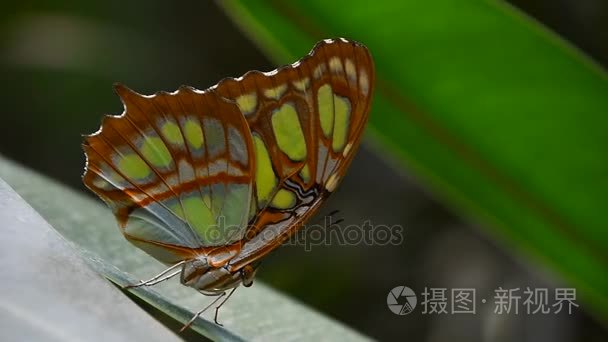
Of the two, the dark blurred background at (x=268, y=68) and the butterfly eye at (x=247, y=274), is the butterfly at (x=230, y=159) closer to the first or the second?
the butterfly eye at (x=247, y=274)

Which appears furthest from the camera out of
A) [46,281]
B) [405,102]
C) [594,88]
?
[405,102]

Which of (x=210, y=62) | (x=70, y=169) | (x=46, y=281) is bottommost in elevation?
(x=46, y=281)

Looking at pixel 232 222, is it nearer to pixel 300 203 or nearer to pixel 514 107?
pixel 300 203

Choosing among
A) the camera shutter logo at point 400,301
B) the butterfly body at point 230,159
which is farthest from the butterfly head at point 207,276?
the camera shutter logo at point 400,301

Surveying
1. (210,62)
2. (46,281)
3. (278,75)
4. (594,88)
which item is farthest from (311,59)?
(210,62)

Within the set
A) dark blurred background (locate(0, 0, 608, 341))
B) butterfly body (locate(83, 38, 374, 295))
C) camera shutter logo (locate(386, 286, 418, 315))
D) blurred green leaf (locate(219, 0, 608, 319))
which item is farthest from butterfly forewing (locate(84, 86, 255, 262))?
dark blurred background (locate(0, 0, 608, 341))

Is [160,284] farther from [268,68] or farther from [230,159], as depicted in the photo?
[268,68]

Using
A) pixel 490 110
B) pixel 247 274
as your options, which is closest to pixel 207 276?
pixel 247 274

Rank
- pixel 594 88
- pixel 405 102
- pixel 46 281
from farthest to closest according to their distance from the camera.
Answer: pixel 405 102 < pixel 594 88 < pixel 46 281
